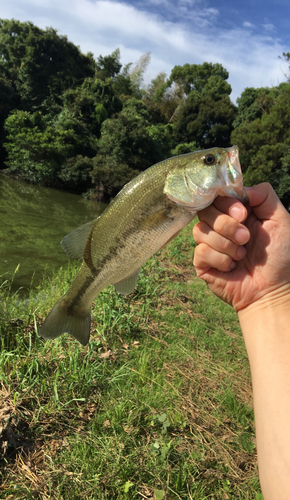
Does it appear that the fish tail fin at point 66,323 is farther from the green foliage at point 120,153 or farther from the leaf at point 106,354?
the green foliage at point 120,153

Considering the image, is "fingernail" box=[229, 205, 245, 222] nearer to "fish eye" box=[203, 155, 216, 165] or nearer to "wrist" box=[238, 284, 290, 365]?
"fish eye" box=[203, 155, 216, 165]

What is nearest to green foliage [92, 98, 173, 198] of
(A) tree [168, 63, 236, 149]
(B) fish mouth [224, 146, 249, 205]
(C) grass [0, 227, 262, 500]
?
(A) tree [168, 63, 236, 149]

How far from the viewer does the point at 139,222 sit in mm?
1782

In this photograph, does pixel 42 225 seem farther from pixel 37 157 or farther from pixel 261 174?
pixel 261 174

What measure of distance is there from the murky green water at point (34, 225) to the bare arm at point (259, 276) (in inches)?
181

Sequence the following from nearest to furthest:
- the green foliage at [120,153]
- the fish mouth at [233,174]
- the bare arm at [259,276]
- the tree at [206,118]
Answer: the bare arm at [259,276]
the fish mouth at [233,174]
the green foliage at [120,153]
the tree at [206,118]

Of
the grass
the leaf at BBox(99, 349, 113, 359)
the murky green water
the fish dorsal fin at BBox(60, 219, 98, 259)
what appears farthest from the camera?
the murky green water

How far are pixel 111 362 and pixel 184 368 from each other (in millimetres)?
1007

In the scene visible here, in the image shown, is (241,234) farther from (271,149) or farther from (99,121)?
(99,121)

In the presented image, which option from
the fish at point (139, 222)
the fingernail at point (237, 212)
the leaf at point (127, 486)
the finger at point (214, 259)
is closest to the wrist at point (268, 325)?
the finger at point (214, 259)

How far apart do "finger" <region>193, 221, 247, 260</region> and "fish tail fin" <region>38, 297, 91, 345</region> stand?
1.01 m

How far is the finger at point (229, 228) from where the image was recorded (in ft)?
5.60

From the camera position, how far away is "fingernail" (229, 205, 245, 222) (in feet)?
5.55

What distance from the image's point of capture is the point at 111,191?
26.6 m
